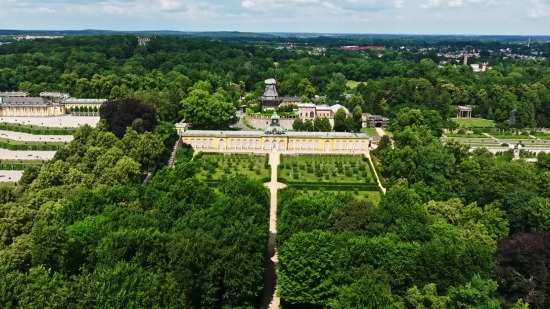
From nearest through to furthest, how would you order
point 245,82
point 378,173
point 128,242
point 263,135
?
point 128,242
point 378,173
point 263,135
point 245,82

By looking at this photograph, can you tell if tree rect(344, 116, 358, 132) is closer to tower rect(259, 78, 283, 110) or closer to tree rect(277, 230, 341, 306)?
tower rect(259, 78, 283, 110)

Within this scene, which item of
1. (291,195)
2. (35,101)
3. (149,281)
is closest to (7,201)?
(149,281)

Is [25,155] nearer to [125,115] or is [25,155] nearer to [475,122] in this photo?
[125,115]

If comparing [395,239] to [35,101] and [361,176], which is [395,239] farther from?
[35,101]

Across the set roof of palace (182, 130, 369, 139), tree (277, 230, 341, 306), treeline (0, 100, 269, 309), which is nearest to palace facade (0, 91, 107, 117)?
roof of palace (182, 130, 369, 139)

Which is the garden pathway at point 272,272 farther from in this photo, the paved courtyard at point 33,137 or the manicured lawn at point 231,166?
the paved courtyard at point 33,137

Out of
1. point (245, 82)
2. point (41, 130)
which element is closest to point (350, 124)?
point (41, 130)

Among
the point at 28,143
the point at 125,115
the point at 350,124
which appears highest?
the point at 125,115
